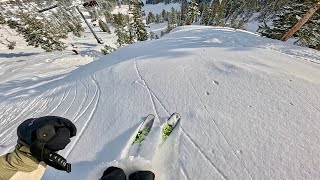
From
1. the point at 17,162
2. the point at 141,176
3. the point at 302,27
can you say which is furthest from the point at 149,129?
the point at 302,27

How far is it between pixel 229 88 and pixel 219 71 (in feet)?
3.28

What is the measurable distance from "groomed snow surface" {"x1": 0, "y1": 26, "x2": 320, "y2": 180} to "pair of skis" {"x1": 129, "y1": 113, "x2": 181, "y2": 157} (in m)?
0.12

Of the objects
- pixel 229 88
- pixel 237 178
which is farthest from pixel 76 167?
pixel 229 88

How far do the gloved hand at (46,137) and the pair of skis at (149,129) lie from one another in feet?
4.92

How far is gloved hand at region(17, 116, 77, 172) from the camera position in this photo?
93.9 inches

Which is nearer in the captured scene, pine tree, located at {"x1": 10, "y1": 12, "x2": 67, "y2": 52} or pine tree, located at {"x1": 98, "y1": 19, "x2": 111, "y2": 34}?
pine tree, located at {"x1": 10, "y1": 12, "x2": 67, "y2": 52}

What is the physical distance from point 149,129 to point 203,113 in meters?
1.26

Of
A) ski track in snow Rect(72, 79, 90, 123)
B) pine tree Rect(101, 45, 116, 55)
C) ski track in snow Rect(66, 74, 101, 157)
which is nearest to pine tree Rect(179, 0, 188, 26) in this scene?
pine tree Rect(101, 45, 116, 55)

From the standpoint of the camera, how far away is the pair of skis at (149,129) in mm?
3917

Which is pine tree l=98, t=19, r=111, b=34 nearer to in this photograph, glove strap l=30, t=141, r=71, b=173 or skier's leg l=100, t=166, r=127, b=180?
skier's leg l=100, t=166, r=127, b=180

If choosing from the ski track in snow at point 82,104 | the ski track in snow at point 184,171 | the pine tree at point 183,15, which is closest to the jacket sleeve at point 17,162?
the ski track in snow at point 184,171

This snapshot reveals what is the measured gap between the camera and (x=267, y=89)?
5176 mm

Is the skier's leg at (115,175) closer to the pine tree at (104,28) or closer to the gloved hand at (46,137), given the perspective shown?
the gloved hand at (46,137)

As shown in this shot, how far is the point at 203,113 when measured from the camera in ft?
15.3
